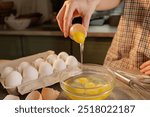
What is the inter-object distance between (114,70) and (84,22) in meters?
0.19

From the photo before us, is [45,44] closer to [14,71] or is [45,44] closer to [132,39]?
[132,39]

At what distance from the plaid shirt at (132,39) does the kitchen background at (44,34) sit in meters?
0.55

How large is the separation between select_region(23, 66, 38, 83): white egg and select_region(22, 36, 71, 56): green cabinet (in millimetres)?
1060

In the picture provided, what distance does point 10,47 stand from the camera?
6.48 ft

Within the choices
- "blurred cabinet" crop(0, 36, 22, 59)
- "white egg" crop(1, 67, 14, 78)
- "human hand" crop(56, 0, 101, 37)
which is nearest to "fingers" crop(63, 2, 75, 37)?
"human hand" crop(56, 0, 101, 37)

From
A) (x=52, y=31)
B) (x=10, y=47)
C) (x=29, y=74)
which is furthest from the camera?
(x=10, y=47)

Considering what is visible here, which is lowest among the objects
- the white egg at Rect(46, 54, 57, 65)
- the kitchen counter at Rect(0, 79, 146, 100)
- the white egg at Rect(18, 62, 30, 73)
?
the kitchen counter at Rect(0, 79, 146, 100)

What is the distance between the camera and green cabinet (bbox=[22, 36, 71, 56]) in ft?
6.13

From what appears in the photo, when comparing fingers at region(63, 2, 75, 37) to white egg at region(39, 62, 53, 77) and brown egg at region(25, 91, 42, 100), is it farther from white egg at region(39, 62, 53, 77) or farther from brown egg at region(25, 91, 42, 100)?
brown egg at region(25, 91, 42, 100)

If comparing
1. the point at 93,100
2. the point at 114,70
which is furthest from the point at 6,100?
the point at 114,70

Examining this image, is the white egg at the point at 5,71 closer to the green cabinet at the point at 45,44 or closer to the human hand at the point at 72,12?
the human hand at the point at 72,12

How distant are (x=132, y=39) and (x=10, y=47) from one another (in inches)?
44.0

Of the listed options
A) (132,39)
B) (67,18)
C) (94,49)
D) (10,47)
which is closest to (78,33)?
(67,18)

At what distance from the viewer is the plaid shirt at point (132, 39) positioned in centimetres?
110
